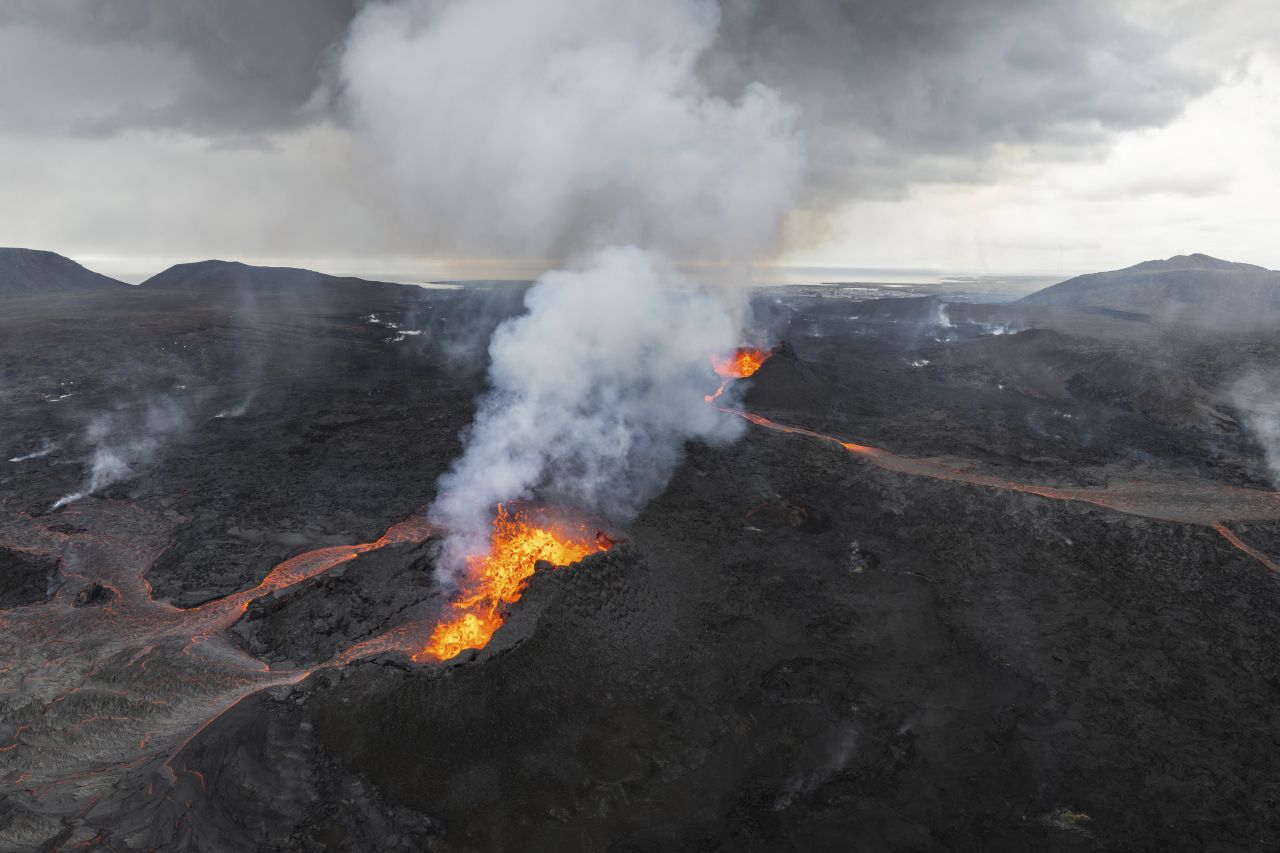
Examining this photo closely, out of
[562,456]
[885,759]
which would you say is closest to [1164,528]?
[885,759]

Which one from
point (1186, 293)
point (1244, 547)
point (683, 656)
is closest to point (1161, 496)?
point (1244, 547)

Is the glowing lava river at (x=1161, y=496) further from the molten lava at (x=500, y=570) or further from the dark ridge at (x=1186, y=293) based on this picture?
the dark ridge at (x=1186, y=293)

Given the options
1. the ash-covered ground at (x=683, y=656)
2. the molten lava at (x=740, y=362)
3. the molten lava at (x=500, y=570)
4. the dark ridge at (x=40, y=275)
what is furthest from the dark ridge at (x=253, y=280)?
the molten lava at (x=500, y=570)

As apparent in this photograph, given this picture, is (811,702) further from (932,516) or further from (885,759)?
(932,516)

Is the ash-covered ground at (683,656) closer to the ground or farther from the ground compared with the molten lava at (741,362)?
closer to the ground

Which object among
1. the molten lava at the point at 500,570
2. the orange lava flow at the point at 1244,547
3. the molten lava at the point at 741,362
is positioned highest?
the molten lava at the point at 741,362

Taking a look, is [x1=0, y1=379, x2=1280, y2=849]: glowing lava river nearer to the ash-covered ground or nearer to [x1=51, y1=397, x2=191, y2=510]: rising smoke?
the ash-covered ground

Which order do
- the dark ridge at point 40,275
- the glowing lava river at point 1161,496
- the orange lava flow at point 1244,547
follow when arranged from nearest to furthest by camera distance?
the orange lava flow at point 1244,547 → the glowing lava river at point 1161,496 → the dark ridge at point 40,275
